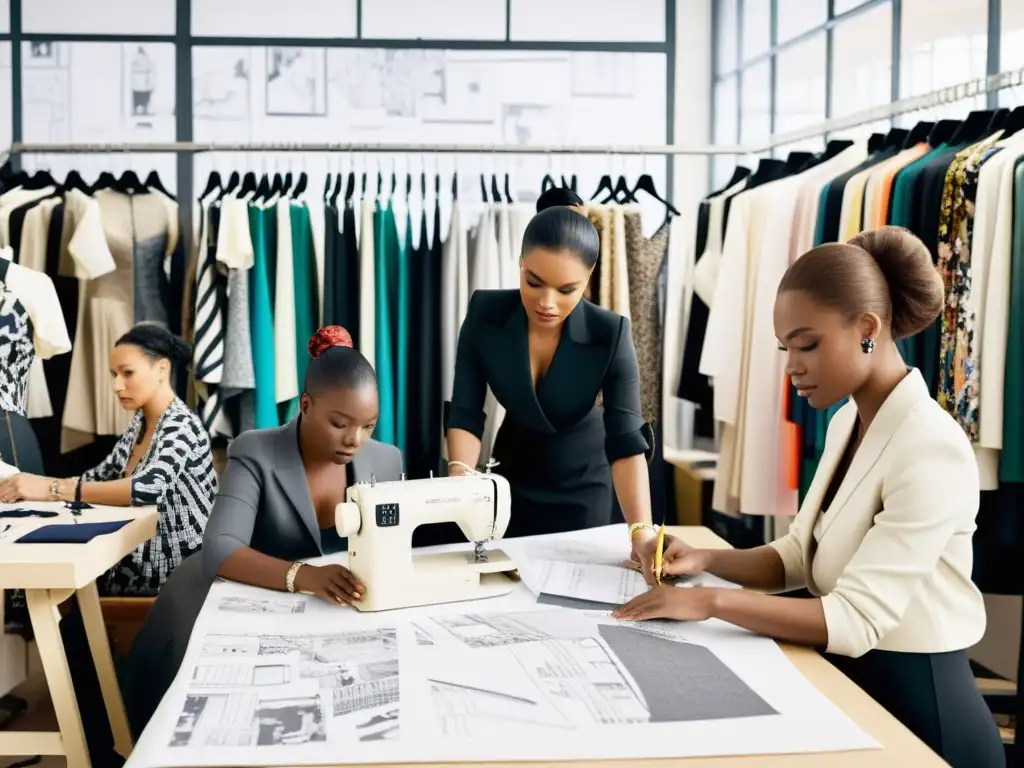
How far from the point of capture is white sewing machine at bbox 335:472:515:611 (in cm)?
165

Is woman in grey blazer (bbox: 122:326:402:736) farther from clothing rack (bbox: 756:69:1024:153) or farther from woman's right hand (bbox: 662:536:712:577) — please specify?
clothing rack (bbox: 756:69:1024:153)

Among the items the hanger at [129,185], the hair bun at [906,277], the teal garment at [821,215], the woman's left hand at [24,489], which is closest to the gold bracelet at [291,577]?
the hair bun at [906,277]

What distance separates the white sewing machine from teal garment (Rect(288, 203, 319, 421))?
2.15 m

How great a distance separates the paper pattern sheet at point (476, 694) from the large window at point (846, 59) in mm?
2219

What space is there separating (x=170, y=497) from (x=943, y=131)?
2354 mm

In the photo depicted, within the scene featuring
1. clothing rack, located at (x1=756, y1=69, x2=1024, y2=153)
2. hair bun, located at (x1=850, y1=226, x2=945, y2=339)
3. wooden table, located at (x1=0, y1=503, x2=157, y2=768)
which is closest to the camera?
hair bun, located at (x1=850, y1=226, x2=945, y2=339)

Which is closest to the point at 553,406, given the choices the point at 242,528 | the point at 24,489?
the point at 242,528

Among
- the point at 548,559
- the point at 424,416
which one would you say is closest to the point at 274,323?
the point at 424,416

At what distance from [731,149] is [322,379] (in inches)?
108

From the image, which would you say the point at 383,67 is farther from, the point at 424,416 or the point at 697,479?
the point at 697,479

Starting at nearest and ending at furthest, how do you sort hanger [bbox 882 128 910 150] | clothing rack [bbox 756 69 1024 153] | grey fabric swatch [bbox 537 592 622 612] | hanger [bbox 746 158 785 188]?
1. grey fabric swatch [bbox 537 592 622 612]
2. clothing rack [bbox 756 69 1024 153]
3. hanger [bbox 882 128 910 150]
4. hanger [bbox 746 158 785 188]

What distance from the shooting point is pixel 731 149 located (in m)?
4.15

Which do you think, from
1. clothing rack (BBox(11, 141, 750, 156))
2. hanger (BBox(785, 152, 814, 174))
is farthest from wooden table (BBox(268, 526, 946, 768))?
clothing rack (BBox(11, 141, 750, 156))

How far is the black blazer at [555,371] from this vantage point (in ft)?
7.57
